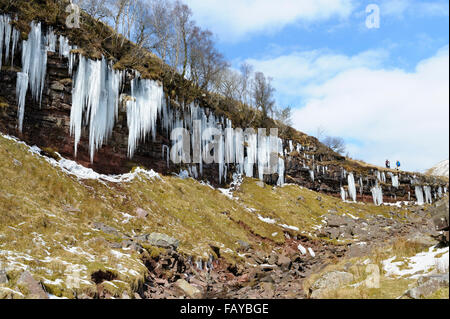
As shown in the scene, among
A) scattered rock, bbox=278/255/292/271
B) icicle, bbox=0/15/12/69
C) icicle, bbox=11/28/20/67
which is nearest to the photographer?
scattered rock, bbox=278/255/292/271

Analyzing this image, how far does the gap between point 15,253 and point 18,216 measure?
11.2ft

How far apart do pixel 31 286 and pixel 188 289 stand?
6.39 metres

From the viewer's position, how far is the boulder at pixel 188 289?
40.5 ft

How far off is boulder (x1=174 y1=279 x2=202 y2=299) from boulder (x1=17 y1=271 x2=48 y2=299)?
5986 millimetres

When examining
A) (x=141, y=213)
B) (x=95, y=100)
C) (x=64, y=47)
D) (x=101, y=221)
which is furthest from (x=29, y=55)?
(x=141, y=213)

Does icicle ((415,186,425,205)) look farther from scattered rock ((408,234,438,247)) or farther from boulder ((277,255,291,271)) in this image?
scattered rock ((408,234,438,247))

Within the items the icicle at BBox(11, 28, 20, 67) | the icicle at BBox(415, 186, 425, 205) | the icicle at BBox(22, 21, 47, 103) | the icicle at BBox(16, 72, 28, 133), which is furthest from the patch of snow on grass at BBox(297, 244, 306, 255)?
the icicle at BBox(415, 186, 425, 205)

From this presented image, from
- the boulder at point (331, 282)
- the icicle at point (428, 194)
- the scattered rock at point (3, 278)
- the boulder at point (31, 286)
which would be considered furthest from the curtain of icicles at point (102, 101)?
the icicle at point (428, 194)

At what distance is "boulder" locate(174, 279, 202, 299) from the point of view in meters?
12.3

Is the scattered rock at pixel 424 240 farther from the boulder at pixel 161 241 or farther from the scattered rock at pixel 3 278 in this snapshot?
the scattered rock at pixel 3 278

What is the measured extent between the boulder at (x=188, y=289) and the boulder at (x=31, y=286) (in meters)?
5.99

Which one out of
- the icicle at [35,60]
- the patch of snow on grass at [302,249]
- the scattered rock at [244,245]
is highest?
the icicle at [35,60]
